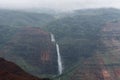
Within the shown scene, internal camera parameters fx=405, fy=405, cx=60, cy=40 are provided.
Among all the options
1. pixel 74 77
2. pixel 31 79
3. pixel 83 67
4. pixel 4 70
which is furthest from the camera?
pixel 83 67

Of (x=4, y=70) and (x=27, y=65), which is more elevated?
(x=4, y=70)

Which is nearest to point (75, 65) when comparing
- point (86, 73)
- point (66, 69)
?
point (66, 69)

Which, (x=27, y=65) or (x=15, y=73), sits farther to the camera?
(x=27, y=65)

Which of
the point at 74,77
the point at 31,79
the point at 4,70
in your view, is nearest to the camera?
the point at 31,79

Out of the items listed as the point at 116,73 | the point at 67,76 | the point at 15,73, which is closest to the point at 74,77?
the point at 67,76

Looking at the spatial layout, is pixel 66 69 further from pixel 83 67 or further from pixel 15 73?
pixel 15 73

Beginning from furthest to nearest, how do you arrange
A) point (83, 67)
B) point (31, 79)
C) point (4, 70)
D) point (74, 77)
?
point (83, 67)
point (74, 77)
point (4, 70)
point (31, 79)

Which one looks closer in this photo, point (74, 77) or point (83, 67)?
point (74, 77)

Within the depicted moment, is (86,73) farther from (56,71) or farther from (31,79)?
(31,79)

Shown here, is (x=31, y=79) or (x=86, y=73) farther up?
(x=31, y=79)
